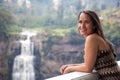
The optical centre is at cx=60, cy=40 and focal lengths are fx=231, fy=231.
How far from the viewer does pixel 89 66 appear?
52.9 inches

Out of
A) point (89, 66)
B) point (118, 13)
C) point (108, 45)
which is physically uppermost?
point (118, 13)

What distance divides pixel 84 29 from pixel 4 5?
5058mm

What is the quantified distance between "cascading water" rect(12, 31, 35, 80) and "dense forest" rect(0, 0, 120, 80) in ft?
0.61

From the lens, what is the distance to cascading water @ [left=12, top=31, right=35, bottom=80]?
6.70 meters

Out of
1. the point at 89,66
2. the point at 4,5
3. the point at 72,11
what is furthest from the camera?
the point at 72,11

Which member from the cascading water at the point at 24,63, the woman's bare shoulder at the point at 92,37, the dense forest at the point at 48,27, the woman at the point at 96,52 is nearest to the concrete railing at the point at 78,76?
the woman at the point at 96,52

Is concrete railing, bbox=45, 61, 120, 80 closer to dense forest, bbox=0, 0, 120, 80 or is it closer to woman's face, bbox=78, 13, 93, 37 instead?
woman's face, bbox=78, 13, 93, 37

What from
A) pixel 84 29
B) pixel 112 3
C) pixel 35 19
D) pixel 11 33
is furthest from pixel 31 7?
pixel 84 29

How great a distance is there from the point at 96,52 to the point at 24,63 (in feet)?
19.1

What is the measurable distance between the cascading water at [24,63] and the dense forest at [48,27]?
184 millimetres

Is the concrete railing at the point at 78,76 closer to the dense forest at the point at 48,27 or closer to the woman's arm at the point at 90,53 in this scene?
the woman's arm at the point at 90,53

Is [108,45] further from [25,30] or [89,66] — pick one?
[25,30]

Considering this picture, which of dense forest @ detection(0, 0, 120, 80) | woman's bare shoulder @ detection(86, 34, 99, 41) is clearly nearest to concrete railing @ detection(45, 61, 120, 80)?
woman's bare shoulder @ detection(86, 34, 99, 41)

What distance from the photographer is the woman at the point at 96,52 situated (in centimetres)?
132
